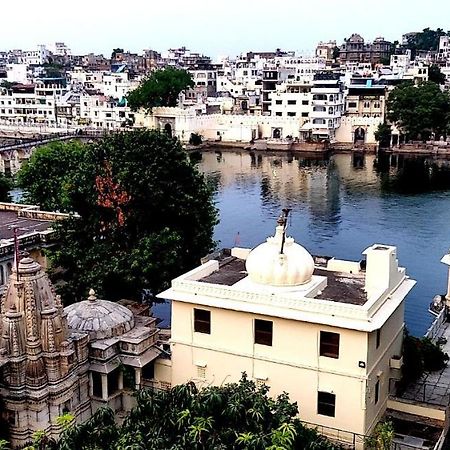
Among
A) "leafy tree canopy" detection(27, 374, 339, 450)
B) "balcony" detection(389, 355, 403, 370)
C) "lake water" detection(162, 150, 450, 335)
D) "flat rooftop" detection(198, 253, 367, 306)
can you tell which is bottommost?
"lake water" detection(162, 150, 450, 335)

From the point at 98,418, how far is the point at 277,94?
8409cm

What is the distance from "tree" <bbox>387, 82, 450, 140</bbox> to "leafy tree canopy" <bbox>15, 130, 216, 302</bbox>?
60258 mm

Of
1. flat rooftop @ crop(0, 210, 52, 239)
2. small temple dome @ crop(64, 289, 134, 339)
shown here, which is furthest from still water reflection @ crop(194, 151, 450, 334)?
small temple dome @ crop(64, 289, 134, 339)

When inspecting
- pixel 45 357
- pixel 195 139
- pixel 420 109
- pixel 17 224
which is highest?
pixel 420 109

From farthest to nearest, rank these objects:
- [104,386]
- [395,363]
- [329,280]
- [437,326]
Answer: [437,326], [329,280], [395,363], [104,386]

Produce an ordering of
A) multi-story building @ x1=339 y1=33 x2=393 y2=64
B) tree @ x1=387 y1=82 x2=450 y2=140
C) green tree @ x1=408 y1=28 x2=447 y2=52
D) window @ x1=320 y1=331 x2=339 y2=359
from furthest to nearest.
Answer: green tree @ x1=408 y1=28 x2=447 y2=52
multi-story building @ x1=339 y1=33 x2=393 y2=64
tree @ x1=387 y1=82 x2=450 y2=140
window @ x1=320 y1=331 x2=339 y2=359

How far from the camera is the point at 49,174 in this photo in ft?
131

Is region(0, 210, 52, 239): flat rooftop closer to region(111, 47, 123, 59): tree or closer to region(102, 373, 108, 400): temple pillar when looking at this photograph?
region(102, 373, 108, 400): temple pillar

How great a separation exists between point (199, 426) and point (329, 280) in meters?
8.31

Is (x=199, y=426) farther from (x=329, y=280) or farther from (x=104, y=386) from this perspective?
(x=329, y=280)

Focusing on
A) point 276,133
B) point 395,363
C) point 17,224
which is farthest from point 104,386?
point 276,133

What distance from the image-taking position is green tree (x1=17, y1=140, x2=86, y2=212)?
3781 centimetres

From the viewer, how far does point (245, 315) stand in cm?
1872

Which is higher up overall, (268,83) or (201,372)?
(268,83)
